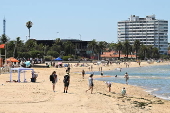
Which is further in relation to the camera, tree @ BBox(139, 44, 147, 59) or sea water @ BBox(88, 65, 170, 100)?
tree @ BBox(139, 44, 147, 59)

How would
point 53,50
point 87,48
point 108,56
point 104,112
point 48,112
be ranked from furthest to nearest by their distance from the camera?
1. point 108,56
2. point 87,48
3. point 53,50
4. point 104,112
5. point 48,112

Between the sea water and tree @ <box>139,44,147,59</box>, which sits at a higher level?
tree @ <box>139,44,147,59</box>

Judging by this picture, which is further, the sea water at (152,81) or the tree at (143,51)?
the tree at (143,51)

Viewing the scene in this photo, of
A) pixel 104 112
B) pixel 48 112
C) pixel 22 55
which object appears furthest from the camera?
pixel 22 55

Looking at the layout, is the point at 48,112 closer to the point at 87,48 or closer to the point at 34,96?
the point at 34,96

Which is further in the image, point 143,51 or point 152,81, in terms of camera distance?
point 143,51

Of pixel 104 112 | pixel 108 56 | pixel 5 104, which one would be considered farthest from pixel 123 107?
pixel 108 56

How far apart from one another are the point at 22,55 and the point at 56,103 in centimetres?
7749

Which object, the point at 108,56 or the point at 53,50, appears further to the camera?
the point at 108,56

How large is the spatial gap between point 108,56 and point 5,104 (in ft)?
491

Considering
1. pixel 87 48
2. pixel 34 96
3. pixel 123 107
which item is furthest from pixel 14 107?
pixel 87 48

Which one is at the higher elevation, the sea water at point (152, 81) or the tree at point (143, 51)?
the tree at point (143, 51)

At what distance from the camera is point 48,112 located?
14602 mm

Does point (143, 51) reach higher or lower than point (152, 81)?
higher
